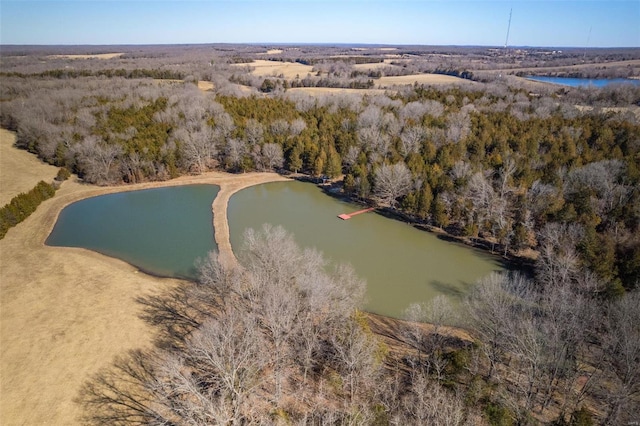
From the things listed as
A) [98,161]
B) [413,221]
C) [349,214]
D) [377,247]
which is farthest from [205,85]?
[377,247]

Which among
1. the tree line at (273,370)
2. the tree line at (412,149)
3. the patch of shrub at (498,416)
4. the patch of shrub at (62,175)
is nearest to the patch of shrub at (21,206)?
the patch of shrub at (62,175)

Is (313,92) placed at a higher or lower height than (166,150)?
higher

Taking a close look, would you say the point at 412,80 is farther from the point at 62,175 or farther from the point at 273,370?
the point at 273,370

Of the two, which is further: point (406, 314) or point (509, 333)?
point (406, 314)

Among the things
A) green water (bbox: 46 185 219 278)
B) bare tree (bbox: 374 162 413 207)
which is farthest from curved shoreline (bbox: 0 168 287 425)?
bare tree (bbox: 374 162 413 207)

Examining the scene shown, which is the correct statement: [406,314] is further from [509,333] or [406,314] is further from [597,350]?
[597,350]

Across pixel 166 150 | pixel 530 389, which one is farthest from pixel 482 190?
pixel 166 150
